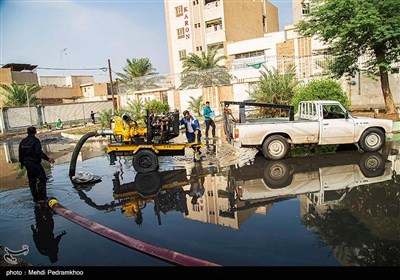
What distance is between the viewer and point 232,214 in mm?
5934

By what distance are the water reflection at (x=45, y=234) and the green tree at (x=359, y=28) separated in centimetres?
1343

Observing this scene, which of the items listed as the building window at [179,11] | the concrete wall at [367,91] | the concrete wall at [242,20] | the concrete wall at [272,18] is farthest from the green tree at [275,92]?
the concrete wall at [272,18]

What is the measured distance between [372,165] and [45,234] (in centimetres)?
801

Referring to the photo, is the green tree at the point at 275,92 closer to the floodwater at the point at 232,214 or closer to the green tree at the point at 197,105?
the green tree at the point at 197,105

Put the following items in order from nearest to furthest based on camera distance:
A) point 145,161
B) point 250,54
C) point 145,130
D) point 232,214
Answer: point 232,214
point 145,161
point 145,130
point 250,54

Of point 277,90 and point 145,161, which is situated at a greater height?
point 277,90

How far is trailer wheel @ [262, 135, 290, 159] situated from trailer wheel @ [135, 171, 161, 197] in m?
3.42

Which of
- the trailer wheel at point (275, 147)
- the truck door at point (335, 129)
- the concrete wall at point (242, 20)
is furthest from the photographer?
the concrete wall at point (242, 20)

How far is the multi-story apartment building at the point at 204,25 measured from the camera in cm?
4094

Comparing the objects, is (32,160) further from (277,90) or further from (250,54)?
(250,54)

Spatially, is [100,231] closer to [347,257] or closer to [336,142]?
[347,257]

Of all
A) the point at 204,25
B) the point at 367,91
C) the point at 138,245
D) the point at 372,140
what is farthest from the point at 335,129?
the point at 204,25

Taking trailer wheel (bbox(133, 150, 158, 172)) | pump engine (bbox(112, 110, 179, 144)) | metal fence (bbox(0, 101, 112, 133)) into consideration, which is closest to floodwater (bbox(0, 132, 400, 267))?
trailer wheel (bbox(133, 150, 158, 172))

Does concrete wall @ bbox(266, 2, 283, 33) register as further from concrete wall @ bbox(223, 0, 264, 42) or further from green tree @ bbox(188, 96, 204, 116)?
green tree @ bbox(188, 96, 204, 116)
